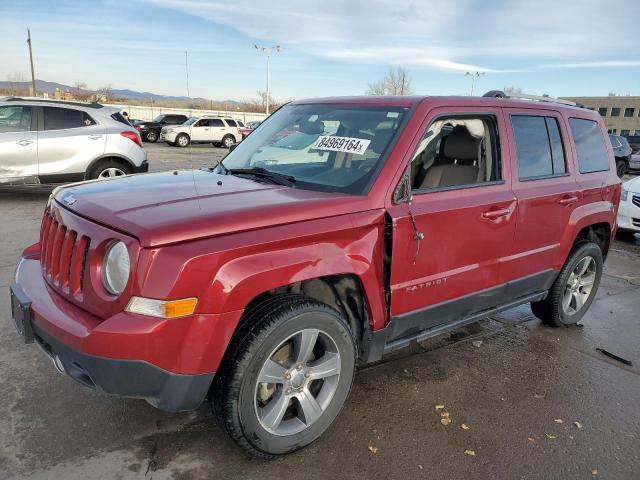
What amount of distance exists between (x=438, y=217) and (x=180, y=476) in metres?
1.95

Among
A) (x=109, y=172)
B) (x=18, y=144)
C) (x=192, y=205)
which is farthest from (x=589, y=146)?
(x=18, y=144)

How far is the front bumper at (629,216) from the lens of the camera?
8.40 metres

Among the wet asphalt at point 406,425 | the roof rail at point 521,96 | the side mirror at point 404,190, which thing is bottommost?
the wet asphalt at point 406,425

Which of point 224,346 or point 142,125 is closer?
point 224,346

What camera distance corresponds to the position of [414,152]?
3.04 metres

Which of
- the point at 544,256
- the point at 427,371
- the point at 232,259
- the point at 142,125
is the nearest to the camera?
the point at 232,259

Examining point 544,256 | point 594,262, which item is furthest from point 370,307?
point 594,262

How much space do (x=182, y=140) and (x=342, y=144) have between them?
25003 millimetres

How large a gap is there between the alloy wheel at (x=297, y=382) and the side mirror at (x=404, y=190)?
86 cm

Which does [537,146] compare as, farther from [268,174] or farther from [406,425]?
[406,425]

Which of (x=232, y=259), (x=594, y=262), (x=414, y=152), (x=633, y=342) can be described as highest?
(x=414, y=152)

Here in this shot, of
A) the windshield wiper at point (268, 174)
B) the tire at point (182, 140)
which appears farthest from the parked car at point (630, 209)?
the tire at point (182, 140)

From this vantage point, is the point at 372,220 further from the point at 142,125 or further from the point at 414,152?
the point at 142,125

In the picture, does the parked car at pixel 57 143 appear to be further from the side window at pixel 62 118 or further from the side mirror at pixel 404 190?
the side mirror at pixel 404 190
